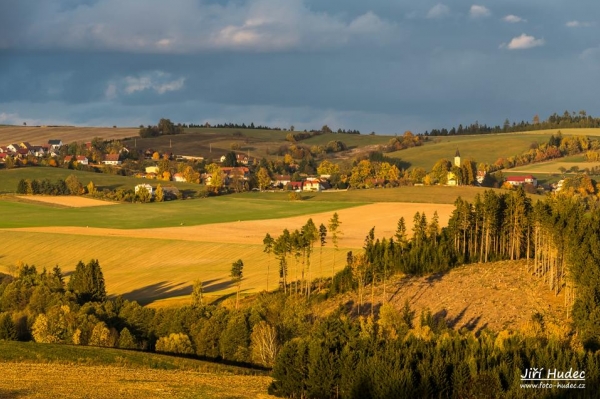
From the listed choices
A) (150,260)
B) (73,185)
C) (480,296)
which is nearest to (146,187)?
(73,185)

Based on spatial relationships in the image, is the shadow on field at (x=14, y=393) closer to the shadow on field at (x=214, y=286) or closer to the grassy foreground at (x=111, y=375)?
the grassy foreground at (x=111, y=375)

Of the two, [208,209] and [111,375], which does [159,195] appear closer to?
[208,209]

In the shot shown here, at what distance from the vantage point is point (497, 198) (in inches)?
4171

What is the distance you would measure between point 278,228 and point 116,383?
295 feet

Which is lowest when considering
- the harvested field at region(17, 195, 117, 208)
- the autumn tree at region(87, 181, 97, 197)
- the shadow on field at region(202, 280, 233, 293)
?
the shadow on field at region(202, 280, 233, 293)

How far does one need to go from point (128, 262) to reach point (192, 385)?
67528 mm

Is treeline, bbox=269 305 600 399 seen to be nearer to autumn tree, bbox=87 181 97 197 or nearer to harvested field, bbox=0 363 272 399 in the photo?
harvested field, bbox=0 363 272 399

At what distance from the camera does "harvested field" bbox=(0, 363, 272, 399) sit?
4859 centimetres

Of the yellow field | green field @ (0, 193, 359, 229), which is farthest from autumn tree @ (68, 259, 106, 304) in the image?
green field @ (0, 193, 359, 229)

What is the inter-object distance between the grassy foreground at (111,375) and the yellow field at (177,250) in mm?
33375

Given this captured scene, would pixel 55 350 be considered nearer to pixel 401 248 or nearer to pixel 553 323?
pixel 553 323

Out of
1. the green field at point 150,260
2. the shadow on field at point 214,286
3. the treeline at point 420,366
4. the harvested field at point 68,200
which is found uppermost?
the harvested field at point 68,200

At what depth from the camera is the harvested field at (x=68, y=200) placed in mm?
176712

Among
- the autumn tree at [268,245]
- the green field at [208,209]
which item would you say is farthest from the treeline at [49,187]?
the autumn tree at [268,245]
